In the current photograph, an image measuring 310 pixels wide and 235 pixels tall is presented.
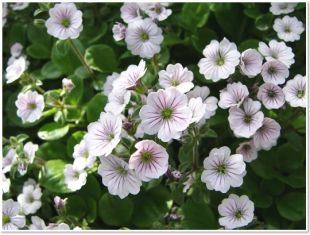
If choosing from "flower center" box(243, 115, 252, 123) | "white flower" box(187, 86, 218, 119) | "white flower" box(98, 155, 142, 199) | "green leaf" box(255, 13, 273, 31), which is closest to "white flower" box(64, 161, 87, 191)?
"white flower" box(98, 155, 142, 199)

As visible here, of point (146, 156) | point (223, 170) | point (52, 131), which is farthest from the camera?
point (52, 131)

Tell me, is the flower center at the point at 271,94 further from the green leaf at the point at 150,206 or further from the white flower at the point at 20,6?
the white flower at the point at 20,6

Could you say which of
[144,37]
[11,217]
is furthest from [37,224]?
[144,37]

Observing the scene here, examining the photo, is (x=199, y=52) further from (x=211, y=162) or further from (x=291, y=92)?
(x=211, y=162)

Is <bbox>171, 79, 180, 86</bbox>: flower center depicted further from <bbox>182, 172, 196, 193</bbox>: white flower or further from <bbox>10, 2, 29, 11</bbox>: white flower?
<bbox>10, 2, 29, 11</bbox>: white flower

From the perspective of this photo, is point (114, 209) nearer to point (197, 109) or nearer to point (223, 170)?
point (223, 170)
